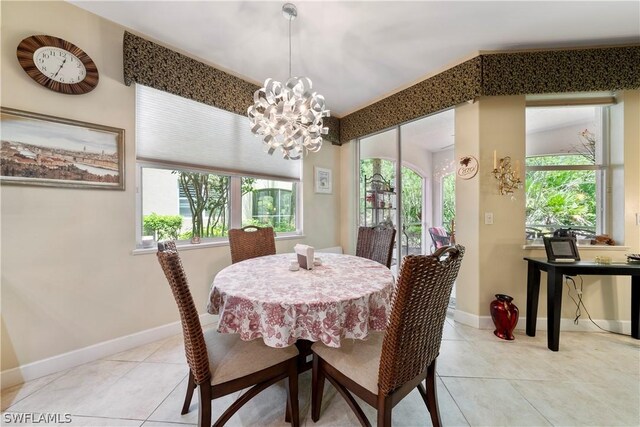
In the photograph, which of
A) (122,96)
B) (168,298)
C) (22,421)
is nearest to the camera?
(22,421)

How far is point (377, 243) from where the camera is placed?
8.10 feet

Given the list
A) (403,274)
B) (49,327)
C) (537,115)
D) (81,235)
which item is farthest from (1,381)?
(537,115)

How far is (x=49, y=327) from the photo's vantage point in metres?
1.76

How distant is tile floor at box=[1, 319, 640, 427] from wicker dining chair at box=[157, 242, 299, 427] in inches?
11.9

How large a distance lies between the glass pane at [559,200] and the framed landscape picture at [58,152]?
399 centimetres

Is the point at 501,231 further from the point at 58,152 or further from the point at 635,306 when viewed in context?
the point at 58,152

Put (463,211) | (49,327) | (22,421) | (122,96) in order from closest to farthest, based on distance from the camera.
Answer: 1. (22,421)
2. (49,327)
3. (122,96)
4. (463,211)

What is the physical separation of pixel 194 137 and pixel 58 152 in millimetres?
1004

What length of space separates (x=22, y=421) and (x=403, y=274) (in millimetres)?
2271

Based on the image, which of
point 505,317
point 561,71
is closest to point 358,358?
point 505,317

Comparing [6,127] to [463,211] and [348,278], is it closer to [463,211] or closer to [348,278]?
[348,278]

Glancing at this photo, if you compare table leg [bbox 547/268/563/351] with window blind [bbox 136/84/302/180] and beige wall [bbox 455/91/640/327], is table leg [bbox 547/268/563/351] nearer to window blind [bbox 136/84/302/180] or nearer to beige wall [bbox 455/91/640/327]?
beige wall [bbox 455/91/640/327]

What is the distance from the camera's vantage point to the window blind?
2207 millimetres

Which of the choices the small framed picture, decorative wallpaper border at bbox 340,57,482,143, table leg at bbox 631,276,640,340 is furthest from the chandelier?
table leg at bbox 631,276,640,340
